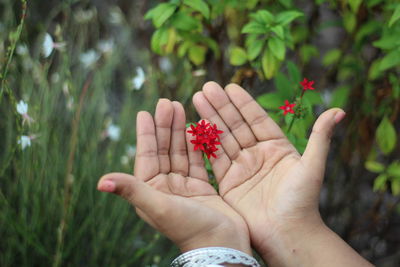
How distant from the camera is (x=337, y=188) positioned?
8.00ft

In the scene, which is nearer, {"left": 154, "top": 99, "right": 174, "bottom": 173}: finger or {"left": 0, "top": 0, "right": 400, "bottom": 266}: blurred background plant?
{"left": 154, "top": 99, "right": 174, "bottom": 173}: finger

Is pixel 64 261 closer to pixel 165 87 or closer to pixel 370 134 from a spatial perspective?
pixel 165 87

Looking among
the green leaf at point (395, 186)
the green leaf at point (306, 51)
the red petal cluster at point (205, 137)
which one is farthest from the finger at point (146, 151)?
the green leaf at point (306, 51)

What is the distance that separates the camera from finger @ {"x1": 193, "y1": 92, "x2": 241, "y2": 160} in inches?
53.4

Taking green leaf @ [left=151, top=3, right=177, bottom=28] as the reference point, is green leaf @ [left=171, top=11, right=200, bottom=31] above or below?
below

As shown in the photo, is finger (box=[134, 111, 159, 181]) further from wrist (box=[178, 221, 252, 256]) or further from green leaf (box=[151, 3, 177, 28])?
green leaf (box=[151, 3, 177, 28])

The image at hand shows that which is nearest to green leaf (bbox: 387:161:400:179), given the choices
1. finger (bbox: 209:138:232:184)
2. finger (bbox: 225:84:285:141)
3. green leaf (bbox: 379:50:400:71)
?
green leaf (bbox: 379:50:400:71)

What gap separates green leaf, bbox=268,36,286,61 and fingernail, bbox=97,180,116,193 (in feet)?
2.19

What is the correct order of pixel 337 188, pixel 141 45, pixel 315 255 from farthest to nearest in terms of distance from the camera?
pixel 141 45 < pixel 337 188 < pixel 315 255

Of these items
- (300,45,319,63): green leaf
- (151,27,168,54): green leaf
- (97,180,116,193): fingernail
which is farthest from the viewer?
(300,45,319,63): green leaf

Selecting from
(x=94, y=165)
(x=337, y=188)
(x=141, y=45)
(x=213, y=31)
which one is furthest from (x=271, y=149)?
(x=141, y=45)

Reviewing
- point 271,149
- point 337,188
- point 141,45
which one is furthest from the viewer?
point 141,45

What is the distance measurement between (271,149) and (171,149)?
281mm

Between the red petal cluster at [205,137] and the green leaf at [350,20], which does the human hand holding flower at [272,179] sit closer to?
the red petal cluster at [205,137]
